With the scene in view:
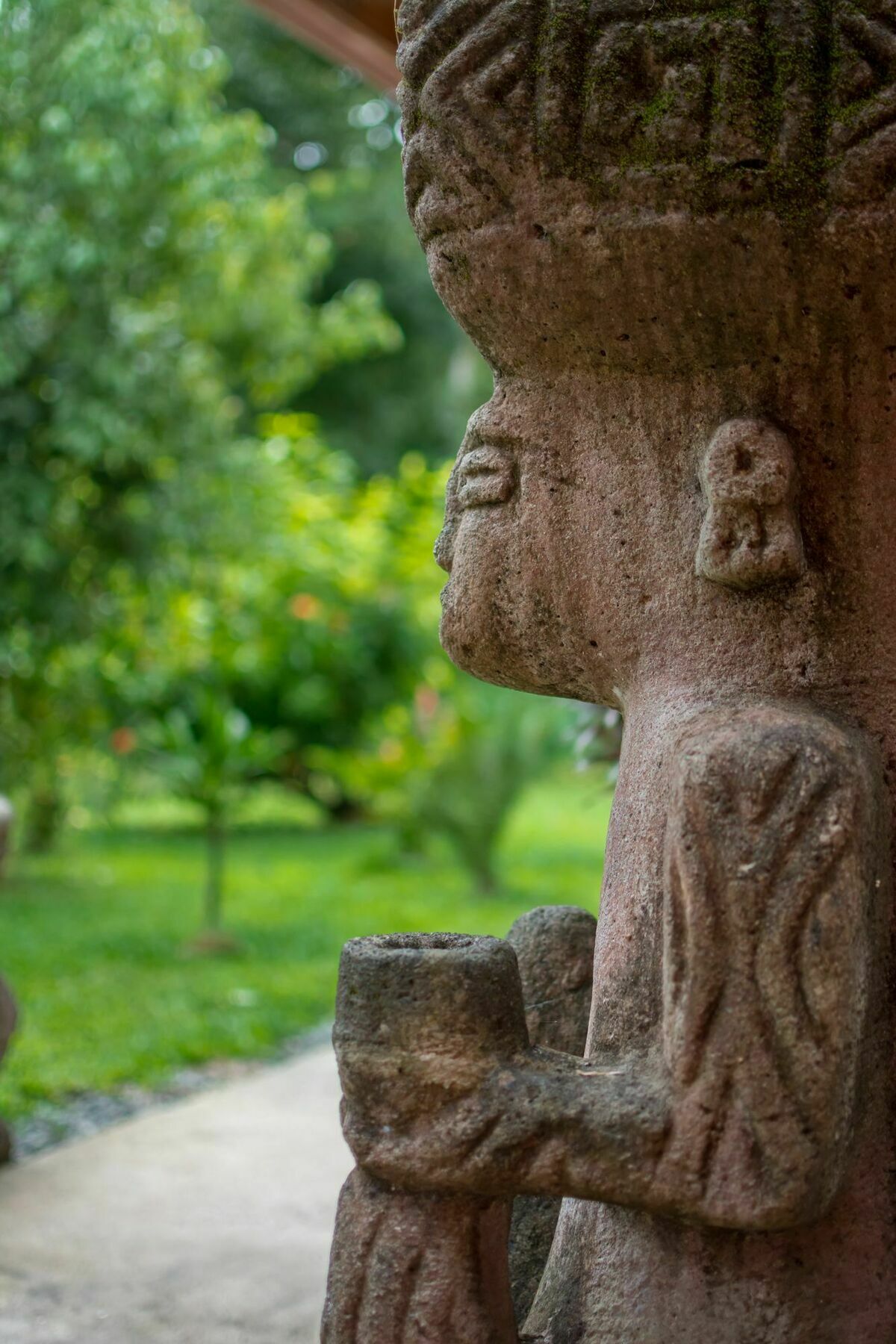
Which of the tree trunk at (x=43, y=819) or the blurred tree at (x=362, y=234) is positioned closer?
the tree trunk at (x=43, y=819)

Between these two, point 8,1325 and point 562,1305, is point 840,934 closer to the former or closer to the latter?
point 562,1305

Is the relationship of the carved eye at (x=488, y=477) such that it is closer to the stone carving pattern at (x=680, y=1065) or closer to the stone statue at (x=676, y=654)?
the stone statue at (x=676, y=654)

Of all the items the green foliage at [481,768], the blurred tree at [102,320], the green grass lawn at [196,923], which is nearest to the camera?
the green grass lawn at [196,923]

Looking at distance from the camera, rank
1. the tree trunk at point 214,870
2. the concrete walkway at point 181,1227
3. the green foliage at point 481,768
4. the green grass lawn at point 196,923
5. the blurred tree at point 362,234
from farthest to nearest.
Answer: the blurred tree at point 362,234 → the green foliage at point 481,768 → the tree trunk at point 214,870 → the green grass lawn at point 196,923 → the concrete walkway at point 181,1227

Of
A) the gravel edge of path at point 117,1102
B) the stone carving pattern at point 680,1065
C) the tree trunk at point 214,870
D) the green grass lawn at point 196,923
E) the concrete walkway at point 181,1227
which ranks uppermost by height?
the stone carving pattern at point 680,1065

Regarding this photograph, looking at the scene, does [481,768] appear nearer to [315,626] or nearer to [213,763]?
[213,763]

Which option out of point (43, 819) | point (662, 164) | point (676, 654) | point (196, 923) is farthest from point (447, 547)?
point (43, 819)

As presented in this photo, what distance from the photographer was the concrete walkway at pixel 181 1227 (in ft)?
8.03

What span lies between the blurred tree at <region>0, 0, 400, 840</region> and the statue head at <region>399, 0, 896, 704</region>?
382 cm

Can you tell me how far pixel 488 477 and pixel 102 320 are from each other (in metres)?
4.28

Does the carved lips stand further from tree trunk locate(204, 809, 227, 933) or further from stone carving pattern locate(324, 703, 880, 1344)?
tree trunk locate(204, 809, 227, 933)

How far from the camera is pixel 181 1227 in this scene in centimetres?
291

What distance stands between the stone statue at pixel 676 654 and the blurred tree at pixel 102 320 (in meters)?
3.87

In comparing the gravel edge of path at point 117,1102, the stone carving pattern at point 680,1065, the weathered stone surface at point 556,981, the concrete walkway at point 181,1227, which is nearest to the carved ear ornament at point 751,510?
the stone carving pattern at point 680,1065
